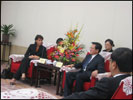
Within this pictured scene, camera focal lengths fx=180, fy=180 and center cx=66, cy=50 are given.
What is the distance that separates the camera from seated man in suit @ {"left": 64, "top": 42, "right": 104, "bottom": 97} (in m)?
3.44

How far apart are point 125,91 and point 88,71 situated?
2.42 m

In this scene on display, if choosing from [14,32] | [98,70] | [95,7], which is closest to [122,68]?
[98,70]

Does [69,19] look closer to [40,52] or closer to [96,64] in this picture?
[40,52]

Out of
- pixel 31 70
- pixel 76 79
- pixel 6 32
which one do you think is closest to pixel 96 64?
pixel 76 79

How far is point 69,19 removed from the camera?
5523mm

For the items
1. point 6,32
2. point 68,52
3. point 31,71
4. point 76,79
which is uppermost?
point 6,32

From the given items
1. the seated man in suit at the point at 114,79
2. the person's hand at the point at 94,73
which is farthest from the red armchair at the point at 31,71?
the seated man in suit at the point at 114,79

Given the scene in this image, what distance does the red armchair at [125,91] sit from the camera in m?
1.20

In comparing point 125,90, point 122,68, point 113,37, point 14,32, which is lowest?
point 125,90

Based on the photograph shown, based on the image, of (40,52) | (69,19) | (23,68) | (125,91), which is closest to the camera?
(125,91)

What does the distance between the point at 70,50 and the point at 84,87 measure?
2.78ft

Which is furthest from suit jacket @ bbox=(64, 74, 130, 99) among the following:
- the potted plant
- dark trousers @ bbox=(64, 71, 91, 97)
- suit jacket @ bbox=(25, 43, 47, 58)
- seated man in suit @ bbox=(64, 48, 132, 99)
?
the potted plant

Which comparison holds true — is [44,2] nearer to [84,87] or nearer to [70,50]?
[70,50]

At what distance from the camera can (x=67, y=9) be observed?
5625 millimetres
